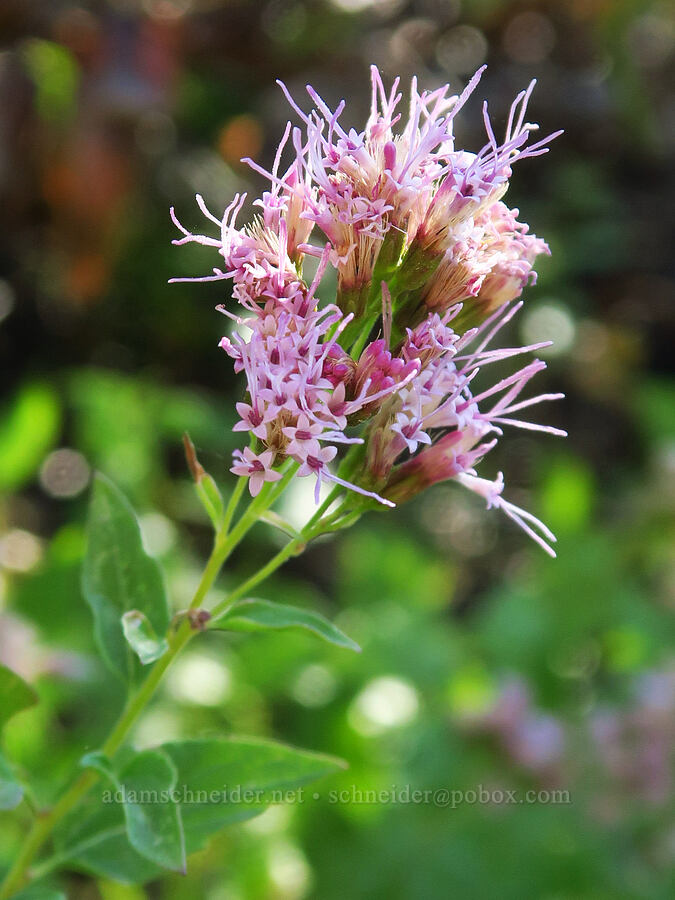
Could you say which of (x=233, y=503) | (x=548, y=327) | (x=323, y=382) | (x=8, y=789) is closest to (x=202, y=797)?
(x=8, y=789)

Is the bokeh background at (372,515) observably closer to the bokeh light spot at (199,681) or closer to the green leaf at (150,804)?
the bokeh light spot at (199,681)

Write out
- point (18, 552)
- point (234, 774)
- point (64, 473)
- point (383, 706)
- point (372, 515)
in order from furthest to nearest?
point (372, 515) < point (64, 473) < point (18, 552) < point (383, 706) < point (234, 774)

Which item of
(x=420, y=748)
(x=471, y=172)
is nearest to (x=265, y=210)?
(x=471, y=172)

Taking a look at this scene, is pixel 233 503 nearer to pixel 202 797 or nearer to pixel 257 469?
pixel 257 469

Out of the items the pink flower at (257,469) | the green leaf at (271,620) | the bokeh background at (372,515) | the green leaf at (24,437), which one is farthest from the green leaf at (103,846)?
the green leaf at (24,437)

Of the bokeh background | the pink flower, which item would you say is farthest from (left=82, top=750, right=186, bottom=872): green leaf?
the bokeh background

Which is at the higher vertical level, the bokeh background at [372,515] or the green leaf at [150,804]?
the green leaf at [150,804]

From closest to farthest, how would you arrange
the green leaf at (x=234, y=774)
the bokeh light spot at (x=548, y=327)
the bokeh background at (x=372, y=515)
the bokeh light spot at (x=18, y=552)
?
the green leaf at (x=234, y=774)
the bokeh background at (x=372, y=515)
the bokeh light spot at (x=18, y=552)
the bokeh light spot at (x=548, y=327)
